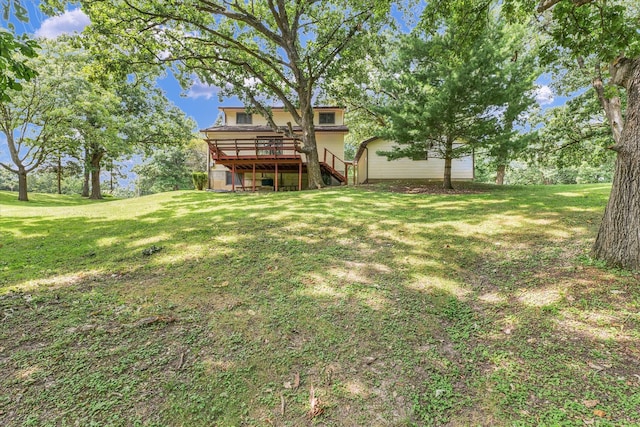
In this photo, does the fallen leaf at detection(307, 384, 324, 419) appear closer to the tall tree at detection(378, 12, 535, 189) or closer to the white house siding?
the tall tree at detection(378, 12, 535, 189)

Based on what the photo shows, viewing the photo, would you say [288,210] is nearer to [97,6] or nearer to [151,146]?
[97,6]

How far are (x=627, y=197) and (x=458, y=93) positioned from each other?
8.17 metres

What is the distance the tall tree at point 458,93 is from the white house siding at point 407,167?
5.99 meters

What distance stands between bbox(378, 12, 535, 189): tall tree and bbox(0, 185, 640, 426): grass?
6667 millimetres

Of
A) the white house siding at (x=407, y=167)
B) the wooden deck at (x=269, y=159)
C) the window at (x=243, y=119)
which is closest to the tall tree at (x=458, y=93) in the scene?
the wooden deck at (x=269, y=159)

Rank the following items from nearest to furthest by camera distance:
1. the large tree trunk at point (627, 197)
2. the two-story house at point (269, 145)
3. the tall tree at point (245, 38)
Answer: the large tree trunk at point (627, 197) < the tall tree at point (245, 38) < the two-story house at point (269, 145)

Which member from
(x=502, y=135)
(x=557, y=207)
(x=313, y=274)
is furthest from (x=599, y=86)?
(x=313, y=274)

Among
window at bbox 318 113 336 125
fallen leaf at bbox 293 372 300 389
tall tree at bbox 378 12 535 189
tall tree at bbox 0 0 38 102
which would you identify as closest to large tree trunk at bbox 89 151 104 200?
window at bbox 318 113 336 125

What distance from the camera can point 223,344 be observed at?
8.89 ft

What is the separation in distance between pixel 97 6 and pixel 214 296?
13734mm

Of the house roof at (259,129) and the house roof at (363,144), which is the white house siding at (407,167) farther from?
the house roof at (259,129)

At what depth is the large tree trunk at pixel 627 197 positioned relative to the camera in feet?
11.6

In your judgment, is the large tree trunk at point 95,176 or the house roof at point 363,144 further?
the large tree trunk at point 95,176

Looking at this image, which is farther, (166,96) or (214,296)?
(166,96)
